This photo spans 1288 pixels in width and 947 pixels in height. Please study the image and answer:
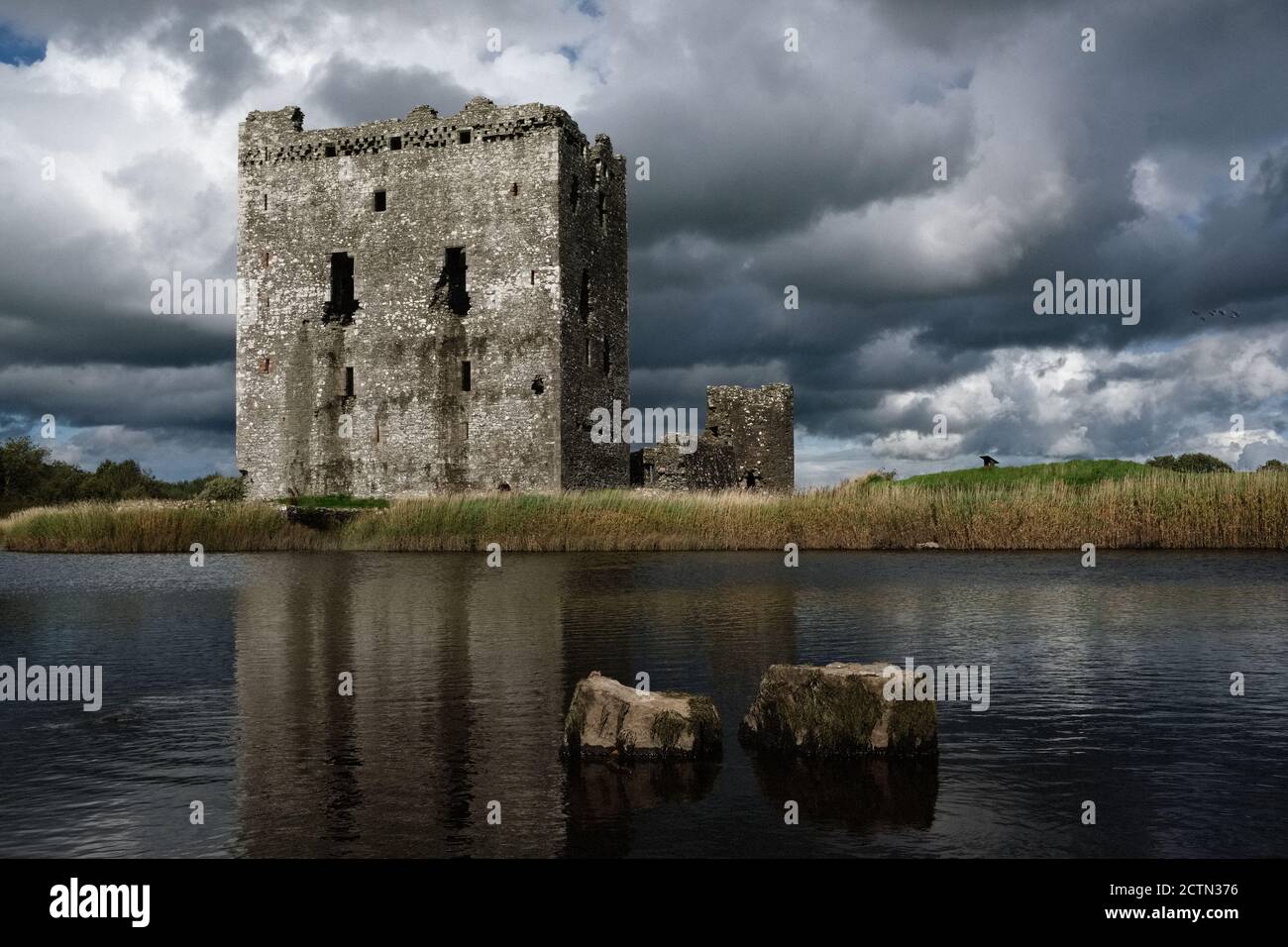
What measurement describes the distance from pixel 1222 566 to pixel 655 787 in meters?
16.2

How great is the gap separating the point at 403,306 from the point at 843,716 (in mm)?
31219

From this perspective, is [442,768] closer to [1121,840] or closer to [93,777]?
[93,777]

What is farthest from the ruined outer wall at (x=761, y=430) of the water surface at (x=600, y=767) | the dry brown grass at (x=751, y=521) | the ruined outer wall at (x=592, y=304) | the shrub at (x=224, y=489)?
the water surface at (x=600, y=767)

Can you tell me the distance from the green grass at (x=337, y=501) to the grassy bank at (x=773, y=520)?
10.8 ft

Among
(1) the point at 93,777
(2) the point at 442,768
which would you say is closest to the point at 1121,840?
(2) the point at 442,768

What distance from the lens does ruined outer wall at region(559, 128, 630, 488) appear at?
1377 inches

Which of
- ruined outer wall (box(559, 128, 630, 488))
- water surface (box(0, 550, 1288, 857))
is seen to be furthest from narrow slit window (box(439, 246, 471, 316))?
water surface (box(0, 550, 1288, 857))

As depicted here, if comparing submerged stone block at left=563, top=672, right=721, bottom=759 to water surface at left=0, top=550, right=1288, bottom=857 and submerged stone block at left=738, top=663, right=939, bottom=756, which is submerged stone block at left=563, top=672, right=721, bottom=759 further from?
submerged stone block at left=738, top=663, right=939, bottom=756

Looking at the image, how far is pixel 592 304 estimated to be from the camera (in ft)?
120

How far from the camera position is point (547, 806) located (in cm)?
553

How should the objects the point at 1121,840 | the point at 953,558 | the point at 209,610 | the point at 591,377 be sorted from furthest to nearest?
1. the point at 591,377
2. the point at 953,558
3. the point at 209,610
4. the point at 1121,840

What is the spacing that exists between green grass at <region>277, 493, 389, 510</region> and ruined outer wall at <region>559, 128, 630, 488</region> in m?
5.60

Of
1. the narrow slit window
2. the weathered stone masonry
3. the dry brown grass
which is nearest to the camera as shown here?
the dry brown grass

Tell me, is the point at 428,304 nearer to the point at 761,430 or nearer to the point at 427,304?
the point at 427,304
